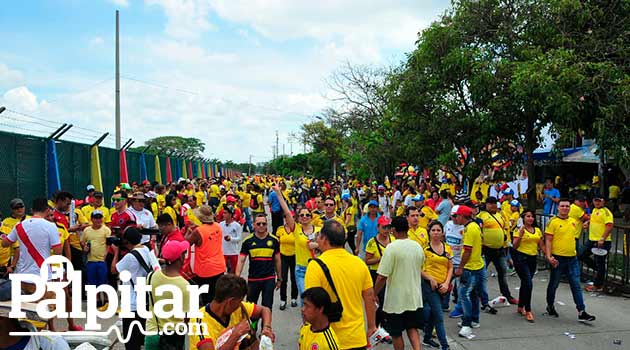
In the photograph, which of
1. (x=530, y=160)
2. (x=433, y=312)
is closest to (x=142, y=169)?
(x=530, y=160)

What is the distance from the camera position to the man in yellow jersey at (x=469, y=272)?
6999 millimetres

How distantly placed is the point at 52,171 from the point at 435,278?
1029 centimetres

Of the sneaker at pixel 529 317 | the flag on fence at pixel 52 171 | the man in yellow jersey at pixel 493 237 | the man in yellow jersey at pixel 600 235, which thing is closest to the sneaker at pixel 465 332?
the sneaker at pixel 529 317

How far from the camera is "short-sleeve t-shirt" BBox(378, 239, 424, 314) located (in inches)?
206

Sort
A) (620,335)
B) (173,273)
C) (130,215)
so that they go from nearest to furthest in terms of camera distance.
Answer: (173,273)
(620,335)
(130,215)

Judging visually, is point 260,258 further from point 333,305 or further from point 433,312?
point 333,305

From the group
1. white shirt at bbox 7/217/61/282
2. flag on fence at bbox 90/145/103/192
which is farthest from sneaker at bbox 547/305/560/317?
flag on fence at bbox 90/145/103/192

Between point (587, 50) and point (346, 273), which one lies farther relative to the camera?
point (587, 50)

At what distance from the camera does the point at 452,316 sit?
7723mm

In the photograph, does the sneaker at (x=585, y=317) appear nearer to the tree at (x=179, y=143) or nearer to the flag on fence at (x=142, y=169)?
the flag on fence at (x=142, y=169)

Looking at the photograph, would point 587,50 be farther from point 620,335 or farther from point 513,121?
point 620,335

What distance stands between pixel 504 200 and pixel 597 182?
1057 cm

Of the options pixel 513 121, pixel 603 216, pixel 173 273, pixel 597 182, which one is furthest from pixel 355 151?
pixel 173 273

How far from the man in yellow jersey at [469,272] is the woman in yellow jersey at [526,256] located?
80cm
